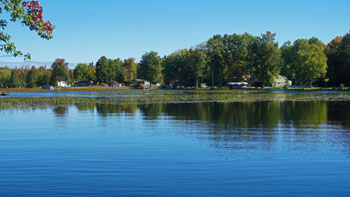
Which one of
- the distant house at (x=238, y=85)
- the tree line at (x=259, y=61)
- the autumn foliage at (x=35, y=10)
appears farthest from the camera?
the distant house at (x=238, y=85)

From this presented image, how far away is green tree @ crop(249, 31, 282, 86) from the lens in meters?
135

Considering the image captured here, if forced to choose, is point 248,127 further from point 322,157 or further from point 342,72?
point 342,72

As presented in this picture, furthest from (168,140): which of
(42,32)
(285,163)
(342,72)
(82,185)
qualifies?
(342,72)

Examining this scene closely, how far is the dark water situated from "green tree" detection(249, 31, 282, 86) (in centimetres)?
11250

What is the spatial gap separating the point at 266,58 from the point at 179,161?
4976 inches

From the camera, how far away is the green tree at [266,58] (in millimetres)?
135250

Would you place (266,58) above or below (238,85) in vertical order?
above

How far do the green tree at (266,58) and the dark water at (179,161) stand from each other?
11250cm

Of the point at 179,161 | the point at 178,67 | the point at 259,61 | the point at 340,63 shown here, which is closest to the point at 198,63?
the point at 178,67

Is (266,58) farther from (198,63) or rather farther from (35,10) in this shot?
(35,10)

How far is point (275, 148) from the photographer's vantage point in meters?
17.9

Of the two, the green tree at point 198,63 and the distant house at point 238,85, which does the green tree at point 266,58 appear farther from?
the green tree at point 198,63

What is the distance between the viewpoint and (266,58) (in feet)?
446

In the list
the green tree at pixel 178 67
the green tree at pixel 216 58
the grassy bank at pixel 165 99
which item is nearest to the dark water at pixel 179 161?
the grassy bank at pixel 165 99
